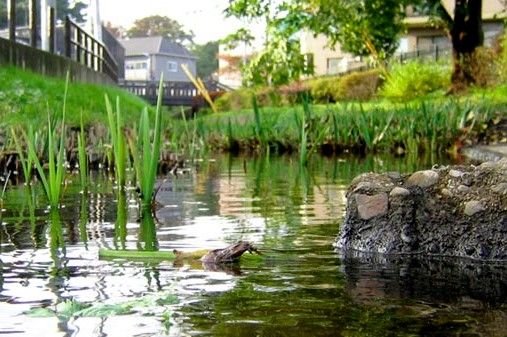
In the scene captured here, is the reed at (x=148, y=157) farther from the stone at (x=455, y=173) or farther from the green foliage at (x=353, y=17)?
the green foliage at (x=353, y=17)

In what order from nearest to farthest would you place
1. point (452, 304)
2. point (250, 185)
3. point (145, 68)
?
point (452, 304), point (250, 185), point (145, 68)

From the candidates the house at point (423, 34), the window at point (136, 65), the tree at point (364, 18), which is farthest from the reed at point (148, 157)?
the window at point (136, 65)

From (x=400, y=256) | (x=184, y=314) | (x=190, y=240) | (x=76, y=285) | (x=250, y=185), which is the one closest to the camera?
(x=184, y=314)

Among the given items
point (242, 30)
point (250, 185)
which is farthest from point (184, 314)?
point (242, 30)

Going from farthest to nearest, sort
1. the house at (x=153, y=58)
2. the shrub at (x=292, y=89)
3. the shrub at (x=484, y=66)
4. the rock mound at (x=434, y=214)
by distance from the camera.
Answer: the house at (x=153, y=58) → the shrub at (x=292, y=89) → the shrub at (x=484, y=66) → the rock mound at (x=434, y=214)

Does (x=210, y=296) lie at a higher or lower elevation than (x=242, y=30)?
lower

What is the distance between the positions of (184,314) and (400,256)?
1.47 m

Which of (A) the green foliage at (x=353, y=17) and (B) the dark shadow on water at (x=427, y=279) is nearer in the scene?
(B) the dark shadow on water at (x=427, y=279)

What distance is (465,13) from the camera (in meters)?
33.4

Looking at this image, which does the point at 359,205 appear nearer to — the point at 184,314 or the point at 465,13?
the point at 184,314

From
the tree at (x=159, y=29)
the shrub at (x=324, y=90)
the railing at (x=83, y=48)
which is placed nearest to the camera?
the railing at (x=83, y=48)

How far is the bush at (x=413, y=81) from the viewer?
35.2 m

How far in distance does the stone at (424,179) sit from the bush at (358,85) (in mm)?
38226

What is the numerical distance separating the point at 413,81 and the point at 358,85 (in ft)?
29.1
